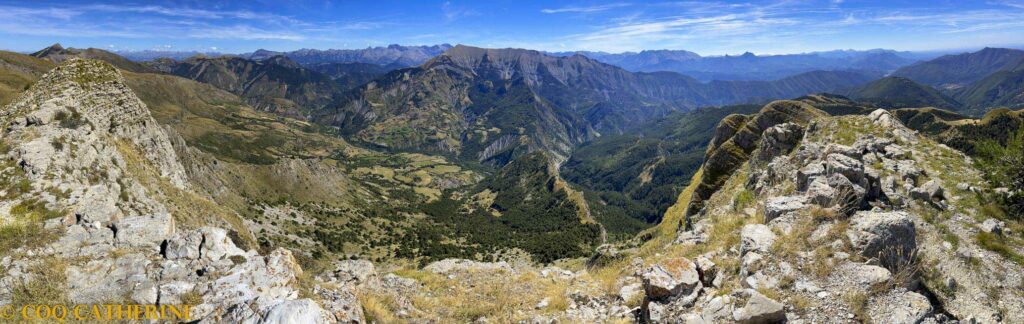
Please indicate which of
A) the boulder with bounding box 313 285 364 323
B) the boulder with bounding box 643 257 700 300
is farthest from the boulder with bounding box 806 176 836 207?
the boulder with bounding box 313 285 364 323

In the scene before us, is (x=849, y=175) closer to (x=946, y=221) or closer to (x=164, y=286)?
(x=946, y=221)

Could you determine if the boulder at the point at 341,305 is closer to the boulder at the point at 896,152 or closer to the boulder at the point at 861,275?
the boulder at the point at 861,275

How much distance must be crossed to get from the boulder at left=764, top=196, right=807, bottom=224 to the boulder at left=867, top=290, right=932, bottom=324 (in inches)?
219

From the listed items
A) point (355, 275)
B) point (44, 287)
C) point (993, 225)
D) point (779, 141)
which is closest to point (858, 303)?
point (993, 225)

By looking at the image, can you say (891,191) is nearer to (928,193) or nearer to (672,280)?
(928,193)

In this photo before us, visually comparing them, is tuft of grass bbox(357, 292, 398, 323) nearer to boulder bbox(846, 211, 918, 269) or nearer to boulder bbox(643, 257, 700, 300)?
boulder bbox(643, 257, 700, 300)

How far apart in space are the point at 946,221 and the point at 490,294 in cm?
1791

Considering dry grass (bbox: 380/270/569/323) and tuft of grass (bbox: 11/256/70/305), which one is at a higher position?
tuft of grass (bbox: 11/256/70/305)

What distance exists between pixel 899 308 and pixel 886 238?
2.77 meters

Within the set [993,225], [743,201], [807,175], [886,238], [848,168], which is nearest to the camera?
[886,238]

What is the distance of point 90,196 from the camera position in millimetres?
24531

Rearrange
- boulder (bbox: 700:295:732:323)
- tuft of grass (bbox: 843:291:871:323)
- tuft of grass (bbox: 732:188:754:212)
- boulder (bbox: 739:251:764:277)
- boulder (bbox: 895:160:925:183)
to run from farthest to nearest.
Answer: tuft of grass (bbox: 732:188:754:212) → boulder (bbox: 895:160:925:183) → boulder (bbox: 739:251:764:277) → boulder (bbox: 700:295:732:323) → tuft of grass (bbox: 843:291:871:323)

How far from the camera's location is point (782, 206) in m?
16.6

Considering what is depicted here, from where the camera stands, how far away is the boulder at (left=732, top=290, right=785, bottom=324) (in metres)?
10.7
